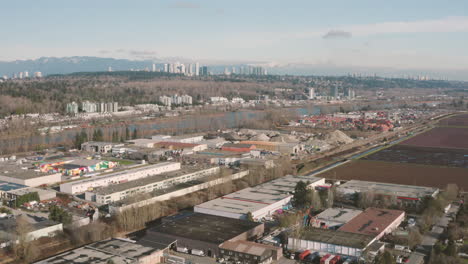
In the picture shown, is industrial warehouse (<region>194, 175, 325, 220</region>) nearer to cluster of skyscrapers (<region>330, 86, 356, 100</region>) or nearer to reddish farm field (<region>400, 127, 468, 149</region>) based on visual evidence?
reddish farm field (<region>400, 127, 468, 149</region>)

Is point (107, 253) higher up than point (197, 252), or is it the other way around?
point (107, 253)

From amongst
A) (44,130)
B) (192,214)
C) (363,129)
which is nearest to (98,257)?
(192,214)

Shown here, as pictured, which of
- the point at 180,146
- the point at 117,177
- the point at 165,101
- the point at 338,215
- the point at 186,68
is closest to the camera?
the point at 338,215

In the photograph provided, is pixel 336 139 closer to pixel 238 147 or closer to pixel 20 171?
pixel 238 147

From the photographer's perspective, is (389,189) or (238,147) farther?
(238,147)

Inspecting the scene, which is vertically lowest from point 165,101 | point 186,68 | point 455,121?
point 455,121

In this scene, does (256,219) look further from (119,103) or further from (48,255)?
(119,103)

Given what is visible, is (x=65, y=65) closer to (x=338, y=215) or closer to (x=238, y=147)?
(x=238, y=147)

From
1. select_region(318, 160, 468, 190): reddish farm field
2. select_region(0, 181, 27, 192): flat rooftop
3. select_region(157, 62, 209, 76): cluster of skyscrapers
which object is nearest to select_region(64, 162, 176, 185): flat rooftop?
select_region(0, 181, 27, 192): flat rooftop

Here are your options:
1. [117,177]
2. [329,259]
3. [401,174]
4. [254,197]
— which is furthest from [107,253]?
[401,174]

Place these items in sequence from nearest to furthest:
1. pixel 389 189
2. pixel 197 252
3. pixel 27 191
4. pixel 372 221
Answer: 1. pixel 197 252
2. pixel 372 221
3. pixel 27 191
4. pixel 389 189
